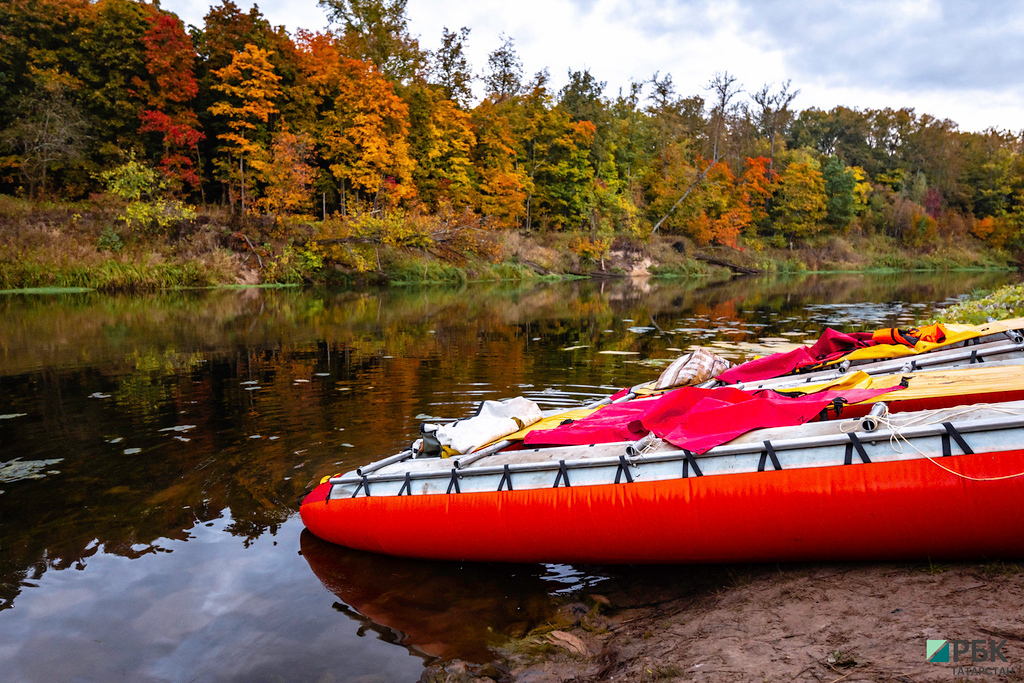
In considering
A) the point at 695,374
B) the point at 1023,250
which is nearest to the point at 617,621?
the point at 695,374

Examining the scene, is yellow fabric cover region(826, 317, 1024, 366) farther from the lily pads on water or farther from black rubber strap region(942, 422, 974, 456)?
the lily pads on water

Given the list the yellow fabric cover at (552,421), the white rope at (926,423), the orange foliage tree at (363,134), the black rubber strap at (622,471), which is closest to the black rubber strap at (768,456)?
the white rope at (926,423)

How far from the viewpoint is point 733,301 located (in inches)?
968

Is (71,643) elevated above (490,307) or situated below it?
below

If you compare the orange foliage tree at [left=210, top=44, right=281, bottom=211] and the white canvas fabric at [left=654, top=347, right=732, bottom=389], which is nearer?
the white canvas fabric at [left=654, top=347, right=732, bottom=389]

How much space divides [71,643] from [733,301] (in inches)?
951

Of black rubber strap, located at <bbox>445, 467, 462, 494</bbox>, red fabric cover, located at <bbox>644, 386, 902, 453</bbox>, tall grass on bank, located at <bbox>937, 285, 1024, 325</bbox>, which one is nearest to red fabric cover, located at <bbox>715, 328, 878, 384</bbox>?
red fabric cover, located at <bbox>644, 386, 902, 453</bbox>

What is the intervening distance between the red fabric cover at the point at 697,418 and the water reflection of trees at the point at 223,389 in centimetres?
249

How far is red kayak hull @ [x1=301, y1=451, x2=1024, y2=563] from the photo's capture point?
3113mm

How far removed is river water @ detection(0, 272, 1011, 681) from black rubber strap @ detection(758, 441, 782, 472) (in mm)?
829

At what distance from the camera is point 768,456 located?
11.5 ft

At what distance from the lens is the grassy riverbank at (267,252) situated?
2341 centimetres

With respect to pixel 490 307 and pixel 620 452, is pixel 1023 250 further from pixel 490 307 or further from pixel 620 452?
pixel 620 452

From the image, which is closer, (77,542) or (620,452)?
(620,452)
